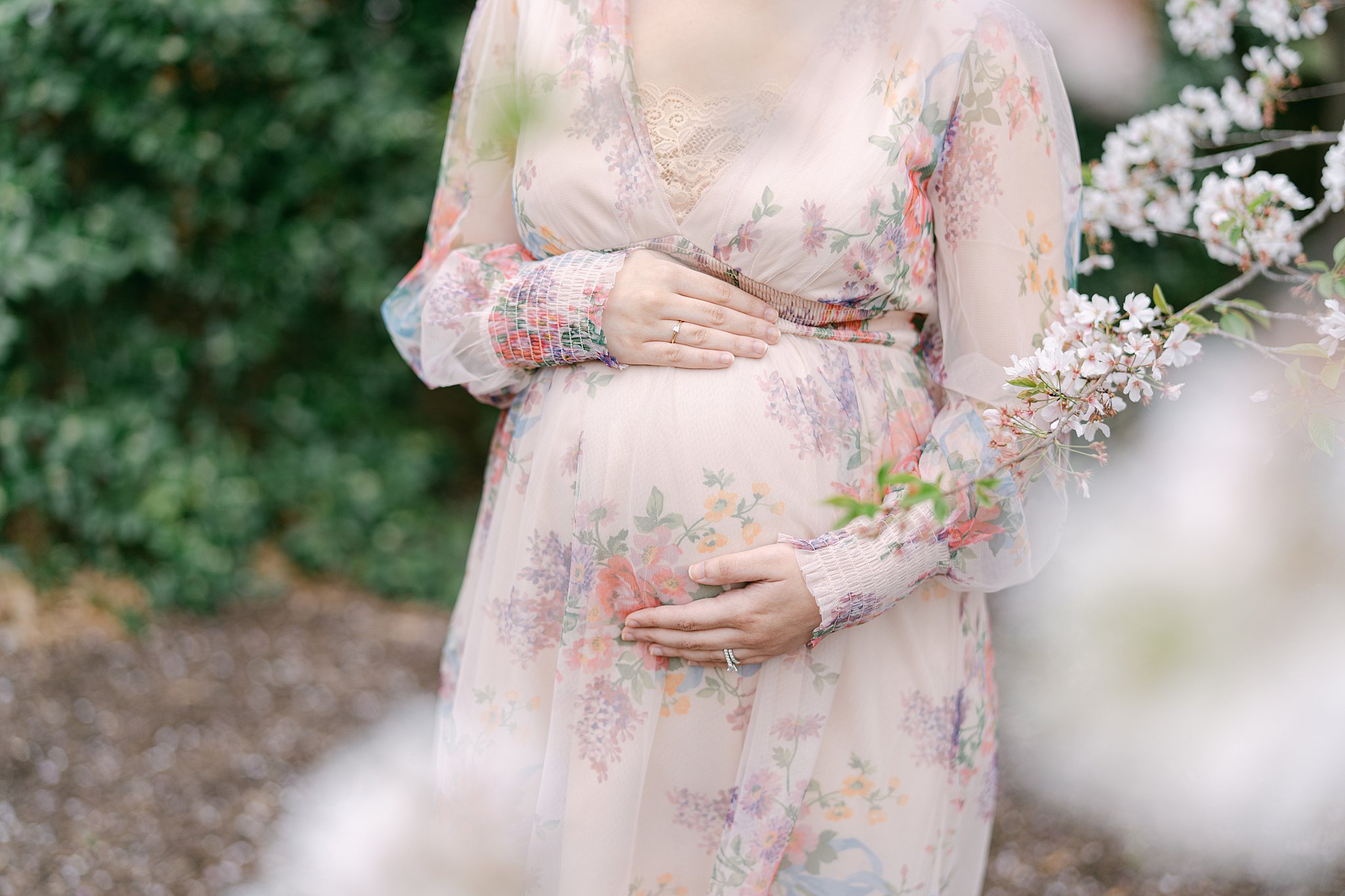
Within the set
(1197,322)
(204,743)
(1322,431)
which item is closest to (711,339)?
(1197,322)

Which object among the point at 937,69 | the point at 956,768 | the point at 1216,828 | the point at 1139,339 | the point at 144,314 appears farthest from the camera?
the point at 144,314

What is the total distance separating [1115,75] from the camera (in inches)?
94.2

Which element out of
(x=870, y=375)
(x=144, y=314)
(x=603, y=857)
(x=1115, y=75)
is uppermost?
(x=1115, y=75)

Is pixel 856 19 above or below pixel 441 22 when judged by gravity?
below

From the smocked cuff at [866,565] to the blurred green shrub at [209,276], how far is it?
8.88ft

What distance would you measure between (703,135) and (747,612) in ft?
1.74

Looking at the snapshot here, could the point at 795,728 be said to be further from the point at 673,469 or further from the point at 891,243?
the point at 891,243

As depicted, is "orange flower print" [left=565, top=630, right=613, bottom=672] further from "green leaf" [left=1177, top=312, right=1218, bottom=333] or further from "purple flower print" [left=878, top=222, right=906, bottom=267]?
"green leaf" [left=1177, top=312, right=1218, bottom=333]

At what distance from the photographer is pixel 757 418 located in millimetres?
1117

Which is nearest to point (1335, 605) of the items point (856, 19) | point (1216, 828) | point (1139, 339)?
point (1139, 339)

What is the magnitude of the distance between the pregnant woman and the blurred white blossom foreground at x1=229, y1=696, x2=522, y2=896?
0.06 m

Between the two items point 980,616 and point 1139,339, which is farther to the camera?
point 980,616

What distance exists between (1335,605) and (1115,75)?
1.92 meters

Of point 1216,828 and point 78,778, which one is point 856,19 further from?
point 78,778
